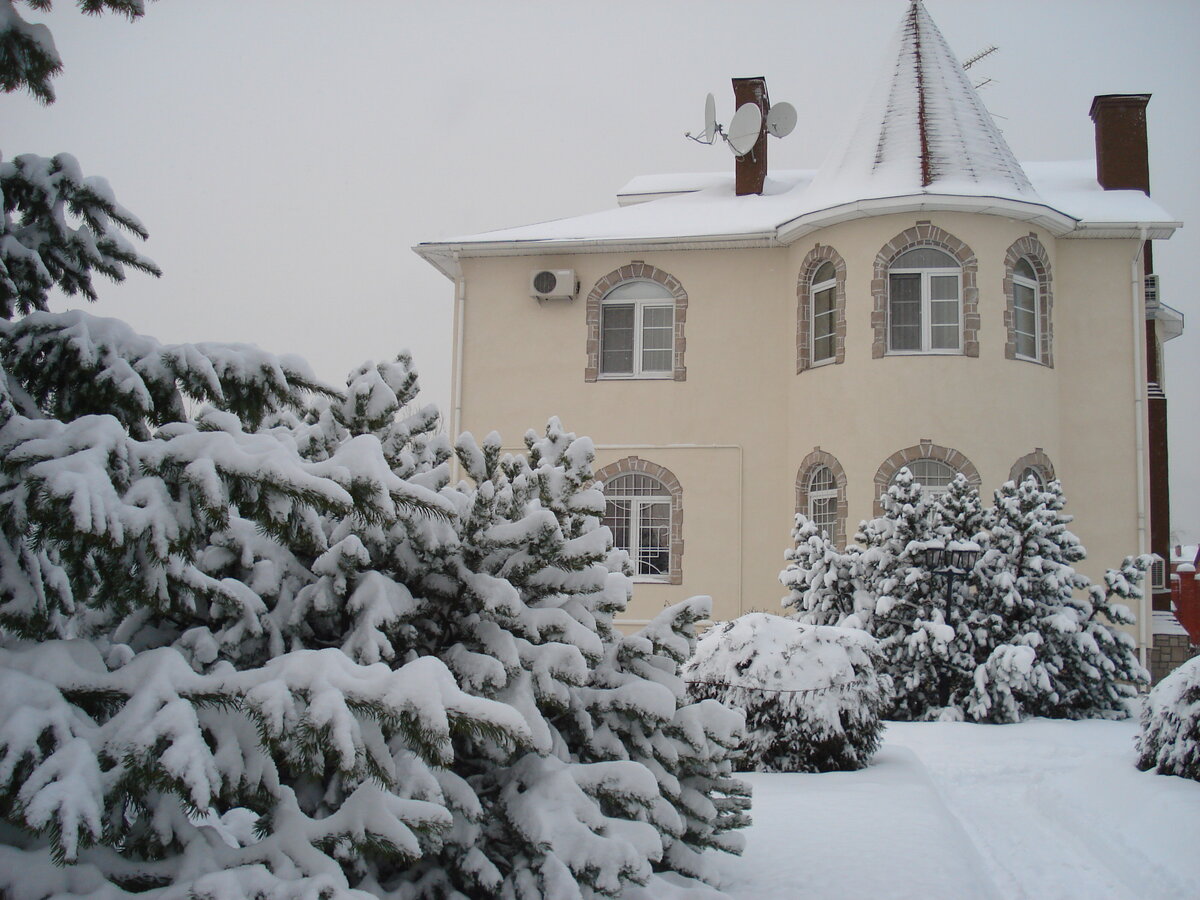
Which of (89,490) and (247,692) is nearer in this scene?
Answer: (89,490)

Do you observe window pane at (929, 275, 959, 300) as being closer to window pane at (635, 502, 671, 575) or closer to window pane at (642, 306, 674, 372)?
window pane at (642, 306, 674, 372)

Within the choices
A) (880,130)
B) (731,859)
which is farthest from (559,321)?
(731,859)

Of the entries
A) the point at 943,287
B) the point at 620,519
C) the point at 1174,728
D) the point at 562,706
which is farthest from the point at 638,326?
the point at 562,706

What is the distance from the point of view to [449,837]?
322 cm

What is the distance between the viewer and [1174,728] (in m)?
7.76

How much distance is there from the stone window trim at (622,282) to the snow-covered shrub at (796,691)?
9524 mm

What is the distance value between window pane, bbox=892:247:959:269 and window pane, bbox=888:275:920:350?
169 millimetres

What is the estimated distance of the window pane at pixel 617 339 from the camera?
17.9m

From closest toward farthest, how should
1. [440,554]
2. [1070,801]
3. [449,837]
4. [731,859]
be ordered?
1. [449,837]
2. [440,554]
3. [731,859]
4. [1070,801]

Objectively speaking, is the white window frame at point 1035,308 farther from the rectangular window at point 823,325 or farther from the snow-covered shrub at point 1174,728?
the snow-covered shrub at point 1174,728

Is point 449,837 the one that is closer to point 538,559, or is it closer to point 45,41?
point 538,559

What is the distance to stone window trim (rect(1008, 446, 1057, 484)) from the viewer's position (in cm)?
1573

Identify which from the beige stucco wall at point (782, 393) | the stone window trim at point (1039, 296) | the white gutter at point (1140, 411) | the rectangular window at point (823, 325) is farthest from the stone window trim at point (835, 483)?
the white gutter at point (1140, 411)

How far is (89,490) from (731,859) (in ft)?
11.5
